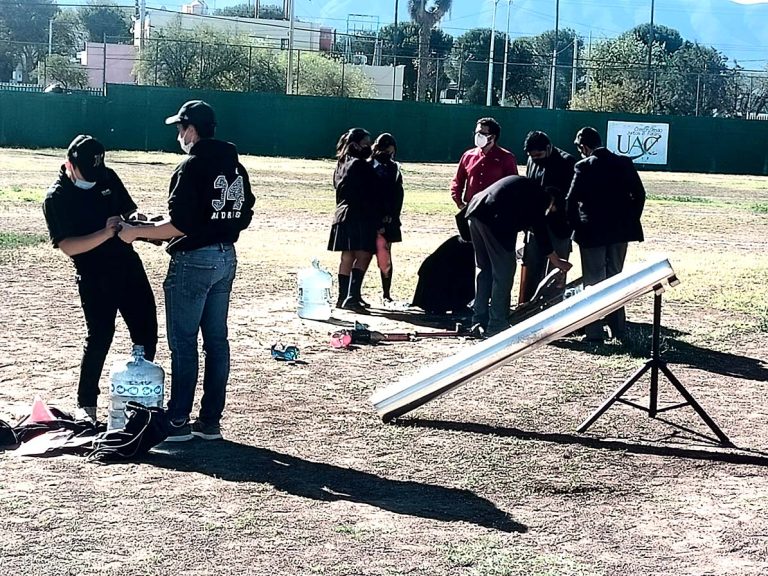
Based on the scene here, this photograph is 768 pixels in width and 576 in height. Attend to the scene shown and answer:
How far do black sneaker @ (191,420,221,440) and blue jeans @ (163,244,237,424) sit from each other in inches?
1.5

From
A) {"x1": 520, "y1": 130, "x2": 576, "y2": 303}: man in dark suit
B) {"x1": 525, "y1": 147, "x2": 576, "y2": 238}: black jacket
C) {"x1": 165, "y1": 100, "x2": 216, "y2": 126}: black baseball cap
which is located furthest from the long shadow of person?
{"x1": 525, "y1": 147, "x2": 576, "y2": 238}: black jacket

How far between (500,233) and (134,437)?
4.73m

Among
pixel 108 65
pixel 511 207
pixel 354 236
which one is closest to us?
pixel 511 207

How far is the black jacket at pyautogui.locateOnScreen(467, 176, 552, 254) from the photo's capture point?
405 inches

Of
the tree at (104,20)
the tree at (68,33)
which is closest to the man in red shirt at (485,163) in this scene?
the tree at (68,33)

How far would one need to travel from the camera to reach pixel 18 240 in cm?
1695

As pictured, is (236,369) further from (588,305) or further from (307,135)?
(307,135)

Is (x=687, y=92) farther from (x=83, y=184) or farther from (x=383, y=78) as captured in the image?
(x=83, y=184)

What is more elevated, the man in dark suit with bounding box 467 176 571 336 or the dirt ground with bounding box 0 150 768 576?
the man in dark suit with bounding box 467 176 571 336

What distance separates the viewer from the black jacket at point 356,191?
38.9ft

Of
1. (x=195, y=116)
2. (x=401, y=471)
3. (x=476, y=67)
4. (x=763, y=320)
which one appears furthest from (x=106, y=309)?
(x=476, y=67)

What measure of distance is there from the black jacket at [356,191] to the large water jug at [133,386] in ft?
17.0

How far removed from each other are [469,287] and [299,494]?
20.8 ft

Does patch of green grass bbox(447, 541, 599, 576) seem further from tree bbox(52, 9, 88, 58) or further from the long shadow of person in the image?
tree bbox(52, 9, 88, 58)
